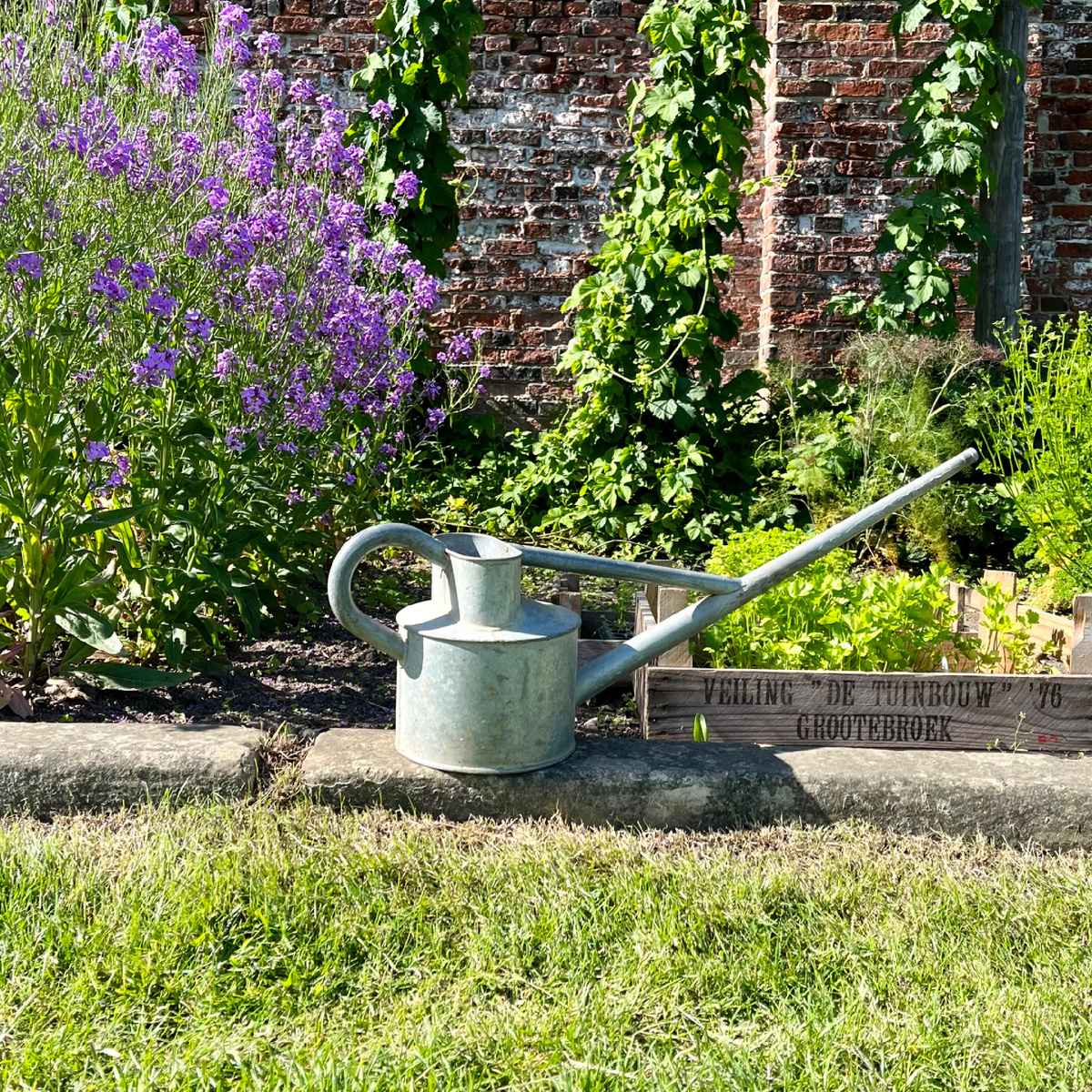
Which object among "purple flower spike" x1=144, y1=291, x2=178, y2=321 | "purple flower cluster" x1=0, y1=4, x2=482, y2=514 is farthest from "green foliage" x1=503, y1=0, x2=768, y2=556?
"purple flower spike" x1=144, y1=291, x2=178, y2=321

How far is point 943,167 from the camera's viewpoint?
497 centimetres

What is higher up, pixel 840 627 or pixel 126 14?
pixel 126 14

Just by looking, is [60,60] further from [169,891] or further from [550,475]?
[550,475]

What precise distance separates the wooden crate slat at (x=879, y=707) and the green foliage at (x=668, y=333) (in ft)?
6.70

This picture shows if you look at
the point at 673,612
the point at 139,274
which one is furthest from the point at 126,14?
the point at 673,612

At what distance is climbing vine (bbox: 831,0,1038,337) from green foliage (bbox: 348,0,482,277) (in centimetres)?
191

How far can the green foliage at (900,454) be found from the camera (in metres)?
4.30

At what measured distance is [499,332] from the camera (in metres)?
5.78

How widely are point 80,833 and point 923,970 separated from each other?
1.40 metres

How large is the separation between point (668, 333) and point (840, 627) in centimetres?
228

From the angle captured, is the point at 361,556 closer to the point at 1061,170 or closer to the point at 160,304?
the point at 160,304

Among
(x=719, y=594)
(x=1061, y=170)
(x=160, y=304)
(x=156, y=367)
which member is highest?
(x=1061, y=170)

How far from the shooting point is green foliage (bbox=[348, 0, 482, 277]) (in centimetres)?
495

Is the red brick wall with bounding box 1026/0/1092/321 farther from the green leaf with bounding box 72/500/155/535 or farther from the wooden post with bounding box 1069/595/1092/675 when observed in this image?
the green leaf with bounding box 72/500/155/535
